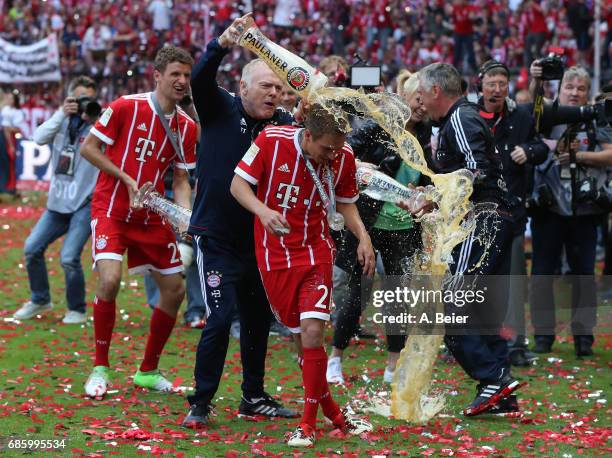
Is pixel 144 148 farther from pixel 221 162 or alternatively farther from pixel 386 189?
pixel 386 189

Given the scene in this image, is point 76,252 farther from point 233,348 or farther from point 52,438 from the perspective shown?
point 52,438

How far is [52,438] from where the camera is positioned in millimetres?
5805

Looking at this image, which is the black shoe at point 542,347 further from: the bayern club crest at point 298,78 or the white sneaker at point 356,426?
the bayern club crest at point 298,78

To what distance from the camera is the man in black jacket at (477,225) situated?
6523 mm

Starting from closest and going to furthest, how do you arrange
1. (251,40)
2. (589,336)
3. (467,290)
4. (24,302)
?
1. (251,40)
2. (467,290)
3. (589,336)
4. (24,302)

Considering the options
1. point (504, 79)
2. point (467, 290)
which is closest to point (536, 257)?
point (504, 79)

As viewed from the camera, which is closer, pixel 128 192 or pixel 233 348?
pixel 128 192

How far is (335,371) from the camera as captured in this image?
7672mm

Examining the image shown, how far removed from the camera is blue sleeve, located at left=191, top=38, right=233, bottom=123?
6.00 m

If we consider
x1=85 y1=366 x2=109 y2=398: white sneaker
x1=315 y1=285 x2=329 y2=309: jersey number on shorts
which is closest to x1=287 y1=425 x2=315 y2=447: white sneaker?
x1=315 y1=285 x2=329 y2=309: jersey number on shorts

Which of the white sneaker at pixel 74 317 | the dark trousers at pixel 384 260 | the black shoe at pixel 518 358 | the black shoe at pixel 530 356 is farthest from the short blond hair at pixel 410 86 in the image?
the white sneaker at pixel 74 317

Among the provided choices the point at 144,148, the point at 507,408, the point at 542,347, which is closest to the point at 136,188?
the point at 144,148

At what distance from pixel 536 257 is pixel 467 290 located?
235cm

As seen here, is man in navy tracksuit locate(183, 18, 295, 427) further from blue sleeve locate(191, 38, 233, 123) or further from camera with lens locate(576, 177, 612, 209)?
camera with lens locate(576, 177, 612, 209)
